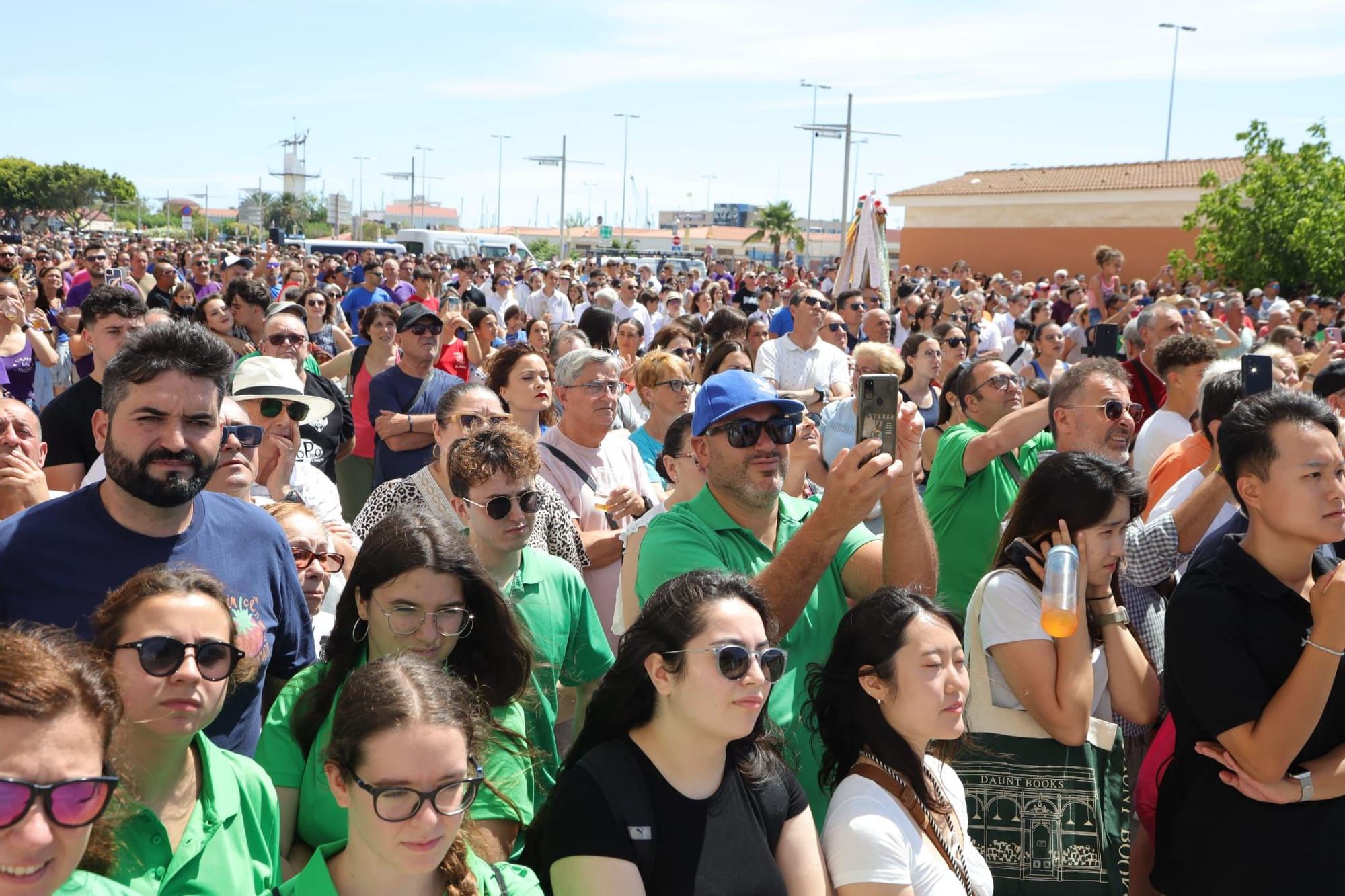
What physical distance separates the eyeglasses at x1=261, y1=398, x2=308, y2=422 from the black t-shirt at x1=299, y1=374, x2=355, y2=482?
57cm

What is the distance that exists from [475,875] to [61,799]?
855mm

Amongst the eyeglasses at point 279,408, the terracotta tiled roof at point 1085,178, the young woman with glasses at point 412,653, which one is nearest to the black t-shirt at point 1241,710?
the young woman with glasses at point 412,653

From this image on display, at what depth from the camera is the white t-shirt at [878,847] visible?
274cm

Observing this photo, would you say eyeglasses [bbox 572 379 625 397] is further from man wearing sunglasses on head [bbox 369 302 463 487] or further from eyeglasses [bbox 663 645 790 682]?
eyeglasses [bbox 663 645 790 682]

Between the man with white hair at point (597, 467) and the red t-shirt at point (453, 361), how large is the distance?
3408mm

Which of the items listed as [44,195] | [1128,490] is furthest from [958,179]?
[44,195]

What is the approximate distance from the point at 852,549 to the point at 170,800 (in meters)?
1.95

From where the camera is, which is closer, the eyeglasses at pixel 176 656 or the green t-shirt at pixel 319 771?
the eyeglasses at pixel 176 656

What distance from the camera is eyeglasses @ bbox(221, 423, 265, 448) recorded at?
3.88m

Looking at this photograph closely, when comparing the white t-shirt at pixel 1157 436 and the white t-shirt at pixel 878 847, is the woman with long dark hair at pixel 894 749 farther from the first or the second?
the white t-shirt at pixel 1157 436

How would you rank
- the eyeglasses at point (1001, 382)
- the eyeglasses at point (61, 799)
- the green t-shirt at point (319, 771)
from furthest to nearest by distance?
1. the eyeglasses at point (1001, 382)
2. the green t-shirt at point (319, 771)
3. the eyeglasses at point (61, 799)

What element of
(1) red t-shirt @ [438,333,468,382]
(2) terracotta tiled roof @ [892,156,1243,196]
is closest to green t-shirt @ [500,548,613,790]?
(1) red t-shirt @ [438,333,468,382]

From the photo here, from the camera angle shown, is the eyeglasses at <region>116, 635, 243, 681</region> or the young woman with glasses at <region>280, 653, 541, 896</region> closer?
the young woman with glasses at <region>280, 653, 541, 896</region>

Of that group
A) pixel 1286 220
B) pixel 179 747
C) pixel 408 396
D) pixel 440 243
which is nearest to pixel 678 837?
pixel 179 747
